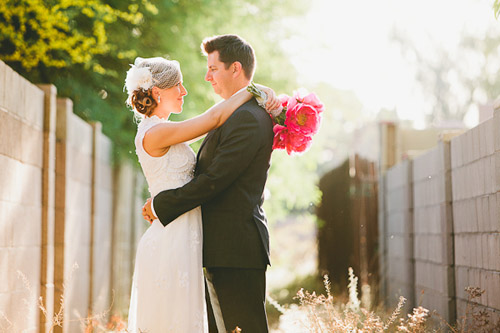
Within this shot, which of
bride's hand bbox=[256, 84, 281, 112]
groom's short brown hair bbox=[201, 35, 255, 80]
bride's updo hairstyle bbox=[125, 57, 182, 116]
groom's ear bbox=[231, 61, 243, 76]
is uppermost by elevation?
groom's short brown hair bbox=[201, 35, 255, 80]

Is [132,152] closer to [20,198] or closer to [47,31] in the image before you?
[47,31]

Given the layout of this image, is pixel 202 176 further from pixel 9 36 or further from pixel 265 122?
pixel 9 36

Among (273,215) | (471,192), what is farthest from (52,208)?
(273,215)

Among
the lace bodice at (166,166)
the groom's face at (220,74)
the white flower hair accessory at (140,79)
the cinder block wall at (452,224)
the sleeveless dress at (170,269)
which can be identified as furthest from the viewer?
the cinder block wall at (452,224)

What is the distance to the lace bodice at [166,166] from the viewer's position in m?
3.80

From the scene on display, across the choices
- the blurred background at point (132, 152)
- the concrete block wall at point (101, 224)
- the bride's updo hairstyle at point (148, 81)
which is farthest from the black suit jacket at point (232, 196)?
the concrete block wall at point (101, 224)

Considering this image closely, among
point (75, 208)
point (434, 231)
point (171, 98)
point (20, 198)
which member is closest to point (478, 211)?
point (434, 231)

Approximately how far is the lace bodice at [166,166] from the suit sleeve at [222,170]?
0.44 feet

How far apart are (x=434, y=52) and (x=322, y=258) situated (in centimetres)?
1880

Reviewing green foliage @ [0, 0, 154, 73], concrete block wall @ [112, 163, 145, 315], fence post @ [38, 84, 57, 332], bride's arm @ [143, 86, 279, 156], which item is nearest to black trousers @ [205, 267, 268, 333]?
bride's arm @ [143, 86, 279, 156]

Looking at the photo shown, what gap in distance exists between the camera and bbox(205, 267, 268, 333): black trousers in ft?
11.9

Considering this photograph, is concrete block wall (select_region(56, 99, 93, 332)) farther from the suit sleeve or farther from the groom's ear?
the groom's ear

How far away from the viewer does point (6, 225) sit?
15.7 ft

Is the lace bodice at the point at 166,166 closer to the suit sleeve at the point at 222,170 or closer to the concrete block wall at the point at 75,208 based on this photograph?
the suit sleeve at the point at 222,170
